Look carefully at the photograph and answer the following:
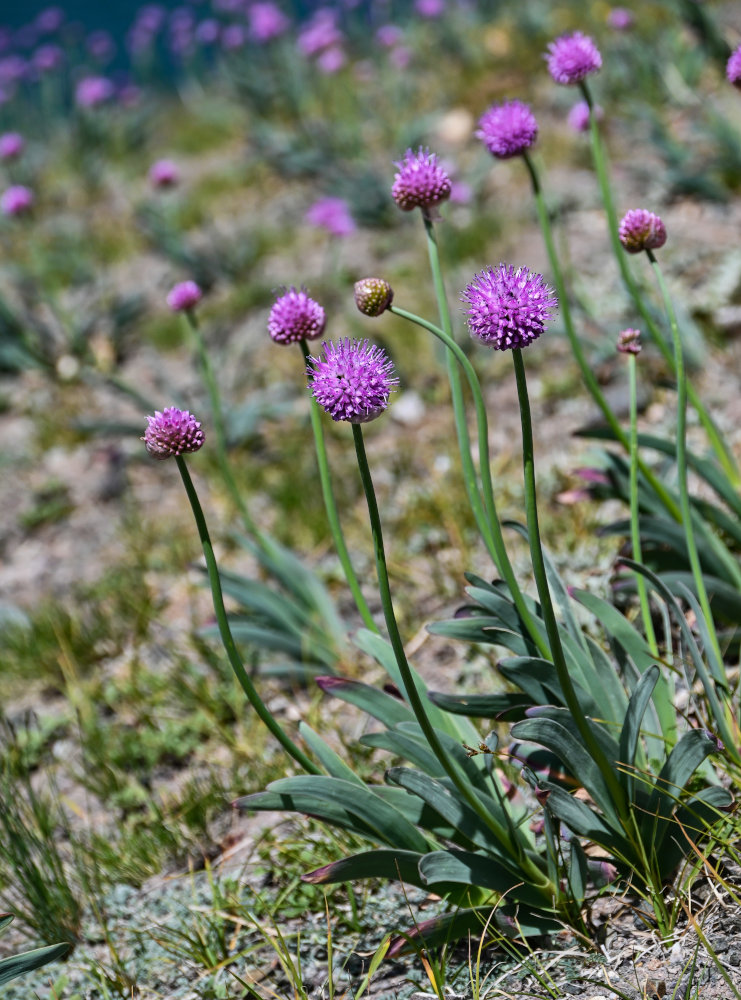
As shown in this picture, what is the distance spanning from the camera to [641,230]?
5.88 feet

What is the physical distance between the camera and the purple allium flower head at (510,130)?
1883 millimetres

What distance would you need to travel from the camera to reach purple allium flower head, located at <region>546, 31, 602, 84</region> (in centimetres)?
200

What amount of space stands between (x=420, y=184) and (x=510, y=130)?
11.8 inches

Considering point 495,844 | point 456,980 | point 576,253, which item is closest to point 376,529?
point 495,844

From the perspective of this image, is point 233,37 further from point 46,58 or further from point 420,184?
point 420,184

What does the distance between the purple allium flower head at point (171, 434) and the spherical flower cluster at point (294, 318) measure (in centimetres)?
42

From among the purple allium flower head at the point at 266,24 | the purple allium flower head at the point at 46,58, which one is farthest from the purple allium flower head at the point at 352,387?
the purple allium flower head at the point at 46,58

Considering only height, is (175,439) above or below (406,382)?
above

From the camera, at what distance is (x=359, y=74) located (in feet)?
26.4

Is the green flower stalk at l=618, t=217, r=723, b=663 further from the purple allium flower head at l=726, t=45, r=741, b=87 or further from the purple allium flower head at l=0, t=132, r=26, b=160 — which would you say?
the purple allium flower head at l=0, t=132, r=26, b=160

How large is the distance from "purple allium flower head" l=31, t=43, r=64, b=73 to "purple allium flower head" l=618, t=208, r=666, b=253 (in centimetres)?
762

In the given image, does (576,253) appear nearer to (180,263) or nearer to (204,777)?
(180,263)

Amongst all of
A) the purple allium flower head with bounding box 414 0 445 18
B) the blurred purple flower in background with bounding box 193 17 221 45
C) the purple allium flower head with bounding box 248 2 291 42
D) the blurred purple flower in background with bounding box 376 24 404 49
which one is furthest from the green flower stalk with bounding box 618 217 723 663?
the blurred purple flower in background with bounding box 193 17 221 45

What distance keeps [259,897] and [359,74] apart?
7676 mm
